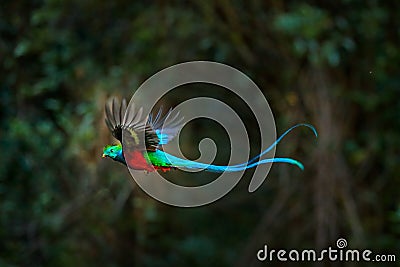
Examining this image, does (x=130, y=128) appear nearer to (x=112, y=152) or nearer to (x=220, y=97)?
(x=112, y=152)

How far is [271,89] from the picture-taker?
4.84m

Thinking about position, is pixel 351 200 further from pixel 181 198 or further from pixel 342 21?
pixel 181 198

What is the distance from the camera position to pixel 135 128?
1.83 metres

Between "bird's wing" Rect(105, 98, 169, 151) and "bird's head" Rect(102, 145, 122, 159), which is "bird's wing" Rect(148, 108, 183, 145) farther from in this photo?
"bird's head" Rect(102, 145, 122, 159)

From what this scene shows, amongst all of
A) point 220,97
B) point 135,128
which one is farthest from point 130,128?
point 220,97

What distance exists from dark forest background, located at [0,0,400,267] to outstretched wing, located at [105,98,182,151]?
2003 mm

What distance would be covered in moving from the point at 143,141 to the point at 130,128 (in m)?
0.05

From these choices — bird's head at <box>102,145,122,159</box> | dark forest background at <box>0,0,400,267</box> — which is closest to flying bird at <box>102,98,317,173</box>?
bird's head at <box>102,145,122,159</box>

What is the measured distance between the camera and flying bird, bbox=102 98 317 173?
181 centimetres

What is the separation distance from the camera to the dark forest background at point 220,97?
13.2 ft

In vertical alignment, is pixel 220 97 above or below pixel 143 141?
above

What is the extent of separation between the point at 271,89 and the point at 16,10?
182cm

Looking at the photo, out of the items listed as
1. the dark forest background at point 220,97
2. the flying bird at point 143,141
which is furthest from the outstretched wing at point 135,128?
the dark forest background at point 220,97

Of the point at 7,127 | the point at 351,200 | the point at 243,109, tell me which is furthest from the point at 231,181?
the point at 7,127
